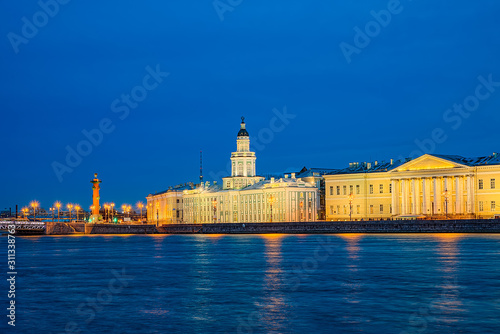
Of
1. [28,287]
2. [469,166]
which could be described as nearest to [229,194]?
[469,166]

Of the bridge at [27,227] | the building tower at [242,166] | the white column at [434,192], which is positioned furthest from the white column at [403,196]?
the bridge at [27,227]

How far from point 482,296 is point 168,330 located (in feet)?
30.6

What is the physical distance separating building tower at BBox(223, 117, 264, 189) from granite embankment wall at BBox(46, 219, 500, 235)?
72.8 ft

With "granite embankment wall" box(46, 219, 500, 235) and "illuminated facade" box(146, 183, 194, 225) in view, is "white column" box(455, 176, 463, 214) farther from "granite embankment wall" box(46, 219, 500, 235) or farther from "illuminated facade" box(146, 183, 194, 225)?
"illuminated facade" box(146, 183, 194, 225)

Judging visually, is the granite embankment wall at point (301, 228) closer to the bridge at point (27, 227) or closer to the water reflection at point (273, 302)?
the bridge at point (27, 227)

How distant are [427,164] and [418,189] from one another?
3535mm

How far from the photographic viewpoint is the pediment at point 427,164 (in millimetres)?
101188

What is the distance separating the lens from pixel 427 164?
10425cm

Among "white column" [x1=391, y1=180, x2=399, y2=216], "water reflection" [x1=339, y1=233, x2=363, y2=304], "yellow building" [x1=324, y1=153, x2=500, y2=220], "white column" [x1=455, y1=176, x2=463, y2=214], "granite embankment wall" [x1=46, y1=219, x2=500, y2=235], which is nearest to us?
"water reflection" [x1=339, y1=233, x2=363, y2=304]

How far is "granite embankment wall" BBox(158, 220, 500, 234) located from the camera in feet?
265

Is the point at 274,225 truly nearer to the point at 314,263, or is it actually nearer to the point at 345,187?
the point at 345,187

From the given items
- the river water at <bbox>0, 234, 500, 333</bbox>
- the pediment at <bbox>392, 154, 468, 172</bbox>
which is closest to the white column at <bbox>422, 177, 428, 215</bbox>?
the pediment at <bbox>392, 154, 468, 172</bbox>

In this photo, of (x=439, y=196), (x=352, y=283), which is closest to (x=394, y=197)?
(x=439, y=196)

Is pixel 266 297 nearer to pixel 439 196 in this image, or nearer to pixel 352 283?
pixel 352 283
